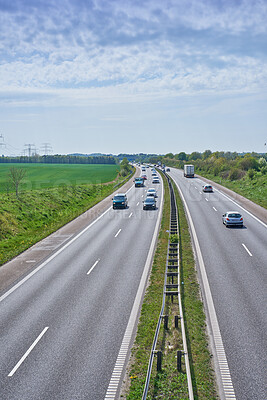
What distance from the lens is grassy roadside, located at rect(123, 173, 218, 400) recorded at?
8602 mm

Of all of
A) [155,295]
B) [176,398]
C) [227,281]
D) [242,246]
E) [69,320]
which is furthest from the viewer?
[242,246]

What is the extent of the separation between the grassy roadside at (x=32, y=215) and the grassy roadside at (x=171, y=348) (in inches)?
462

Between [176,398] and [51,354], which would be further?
[51,354]

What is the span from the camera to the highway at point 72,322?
9086 mm

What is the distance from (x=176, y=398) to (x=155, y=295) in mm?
6398

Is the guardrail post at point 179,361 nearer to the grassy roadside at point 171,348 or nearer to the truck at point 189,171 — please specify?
the grassy roadside at point 171,348

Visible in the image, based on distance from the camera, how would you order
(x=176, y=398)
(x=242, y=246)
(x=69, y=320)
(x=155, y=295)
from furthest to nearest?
(x=242, y=246)
(x=155, y=295)
(x=69, y=320)
(x=176, y=398)

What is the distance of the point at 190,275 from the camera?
55.1ft

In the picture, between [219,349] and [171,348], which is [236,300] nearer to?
[219,349]

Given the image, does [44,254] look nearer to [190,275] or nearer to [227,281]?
[190,275]

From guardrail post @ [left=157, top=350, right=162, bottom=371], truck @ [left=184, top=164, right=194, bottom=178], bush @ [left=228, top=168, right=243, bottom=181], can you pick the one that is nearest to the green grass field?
truck @ [left=184, top=164, right=194, bottom=178]

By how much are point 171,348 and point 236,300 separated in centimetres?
457

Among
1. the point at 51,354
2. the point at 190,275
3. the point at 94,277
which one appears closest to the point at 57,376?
the point at 51,354

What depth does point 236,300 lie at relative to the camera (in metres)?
13.9
